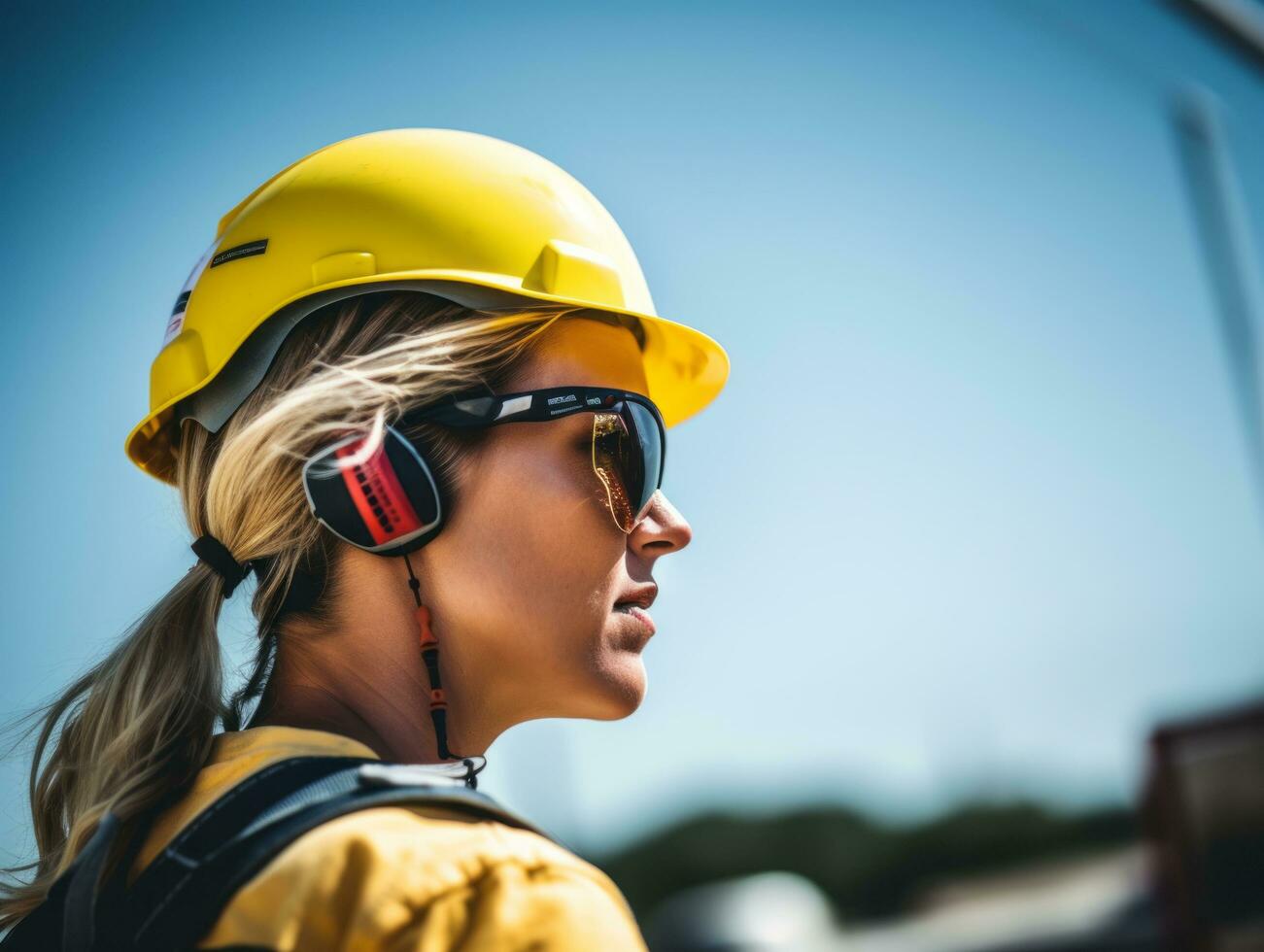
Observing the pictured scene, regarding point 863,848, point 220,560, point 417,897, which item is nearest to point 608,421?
point 220,560

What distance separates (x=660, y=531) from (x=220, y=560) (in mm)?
894

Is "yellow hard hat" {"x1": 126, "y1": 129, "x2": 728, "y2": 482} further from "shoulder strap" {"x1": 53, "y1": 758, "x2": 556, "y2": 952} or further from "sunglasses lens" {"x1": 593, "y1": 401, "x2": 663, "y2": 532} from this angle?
"shoulder strap" {"x1": 53, "y1": 758, "x2": 556, "y2": 952}

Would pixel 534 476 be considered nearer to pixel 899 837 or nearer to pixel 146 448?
pixel 146 448

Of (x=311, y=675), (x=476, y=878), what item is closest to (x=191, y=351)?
(x=311, y=675)

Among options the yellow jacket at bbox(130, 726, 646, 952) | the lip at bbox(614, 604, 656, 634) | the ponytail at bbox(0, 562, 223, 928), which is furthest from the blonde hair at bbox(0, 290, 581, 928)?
the yellow jacket at bbox(130, 726, 646, 952)

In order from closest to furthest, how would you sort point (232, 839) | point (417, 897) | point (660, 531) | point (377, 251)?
1. point (417, 897)
2. point (232, 839)
3. point (377, 251)
4. point (660, 531)

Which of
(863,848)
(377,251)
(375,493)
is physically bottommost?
(863,848)

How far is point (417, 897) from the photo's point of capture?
140 centimetres

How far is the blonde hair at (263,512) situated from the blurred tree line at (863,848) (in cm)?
5791

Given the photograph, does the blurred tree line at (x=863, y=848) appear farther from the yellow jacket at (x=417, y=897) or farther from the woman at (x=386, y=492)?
the yellow jacket at (x=417, y=897)

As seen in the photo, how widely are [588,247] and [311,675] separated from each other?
1097 mm

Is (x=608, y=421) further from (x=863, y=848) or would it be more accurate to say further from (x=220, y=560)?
(x=863, y=848)

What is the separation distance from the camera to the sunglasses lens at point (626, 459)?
237 cm

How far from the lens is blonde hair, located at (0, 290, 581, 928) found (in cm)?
207
